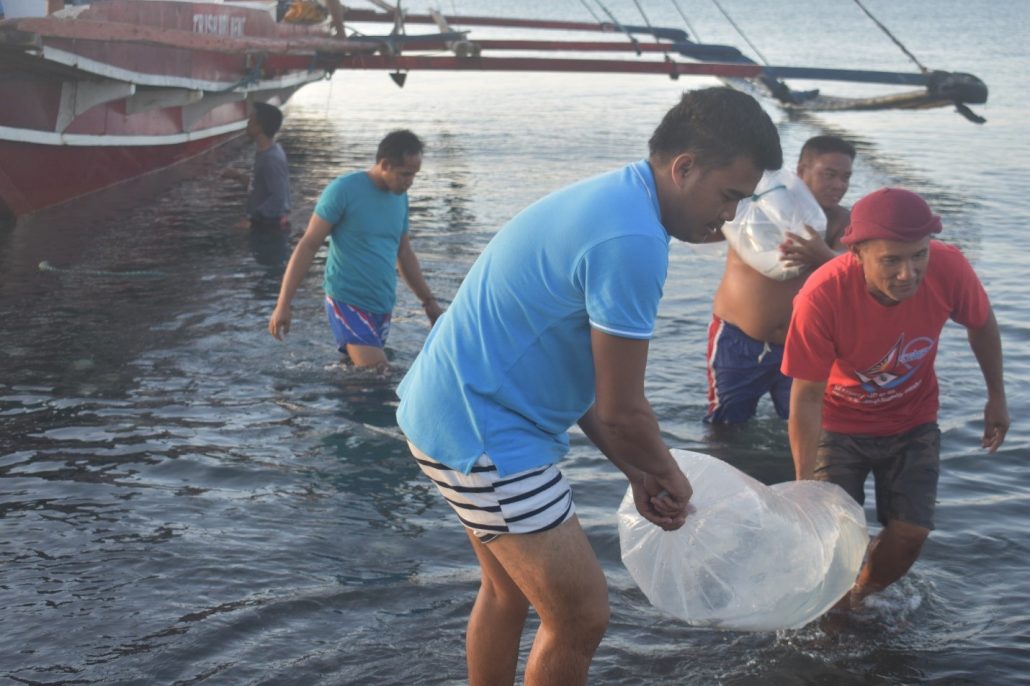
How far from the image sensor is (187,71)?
1709 centimetres

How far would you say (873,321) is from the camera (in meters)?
4.36

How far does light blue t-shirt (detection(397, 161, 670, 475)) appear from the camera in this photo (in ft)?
9.66

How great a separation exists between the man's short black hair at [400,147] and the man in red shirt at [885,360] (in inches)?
131

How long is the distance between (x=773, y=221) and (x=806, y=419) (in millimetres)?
1939

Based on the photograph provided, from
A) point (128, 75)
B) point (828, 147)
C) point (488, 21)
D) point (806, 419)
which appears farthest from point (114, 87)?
point (488, 21)

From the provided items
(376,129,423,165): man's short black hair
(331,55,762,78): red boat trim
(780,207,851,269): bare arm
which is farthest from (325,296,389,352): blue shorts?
(331,55,762,78): red boat trim

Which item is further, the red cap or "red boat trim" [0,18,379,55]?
"red boat trim" [0,18,379,55]

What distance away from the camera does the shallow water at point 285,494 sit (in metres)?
4.58

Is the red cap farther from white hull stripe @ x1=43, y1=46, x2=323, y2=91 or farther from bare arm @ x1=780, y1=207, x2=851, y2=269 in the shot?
white hull stripe @ x1=43, y1=46, x2=323, y2=91

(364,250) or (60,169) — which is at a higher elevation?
(364,250)

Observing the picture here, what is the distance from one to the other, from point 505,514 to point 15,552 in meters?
2.96

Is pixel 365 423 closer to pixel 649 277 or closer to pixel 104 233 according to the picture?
pixel 649 277

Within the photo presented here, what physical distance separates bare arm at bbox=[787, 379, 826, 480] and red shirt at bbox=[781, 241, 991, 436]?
5 centimetres

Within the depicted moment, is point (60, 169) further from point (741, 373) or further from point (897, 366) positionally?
point (897, 366)
